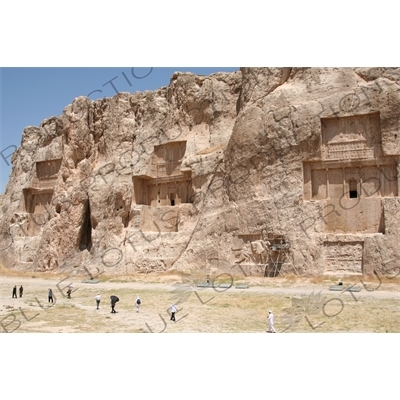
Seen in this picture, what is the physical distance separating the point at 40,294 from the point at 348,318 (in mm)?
16233

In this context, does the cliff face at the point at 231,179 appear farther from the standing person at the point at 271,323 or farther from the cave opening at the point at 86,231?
the standing person at the point at 271,323

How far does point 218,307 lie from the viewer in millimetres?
19828

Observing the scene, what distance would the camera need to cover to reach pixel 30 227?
45.5 metres

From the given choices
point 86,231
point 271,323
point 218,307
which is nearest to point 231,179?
point 218,307

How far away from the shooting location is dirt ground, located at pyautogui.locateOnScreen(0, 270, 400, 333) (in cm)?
1614

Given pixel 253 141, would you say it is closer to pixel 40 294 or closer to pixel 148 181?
pixel 148 181

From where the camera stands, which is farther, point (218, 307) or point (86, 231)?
point (86, 231)

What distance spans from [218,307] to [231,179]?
13.0 meters

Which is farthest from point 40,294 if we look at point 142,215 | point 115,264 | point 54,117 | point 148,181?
point 54,117

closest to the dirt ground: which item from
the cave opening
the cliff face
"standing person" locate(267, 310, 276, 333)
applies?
"standing person" locate(267, 310, 276, 333)

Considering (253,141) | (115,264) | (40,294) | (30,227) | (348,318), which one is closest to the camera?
(348,318)

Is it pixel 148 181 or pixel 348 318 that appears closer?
pixel 348 318

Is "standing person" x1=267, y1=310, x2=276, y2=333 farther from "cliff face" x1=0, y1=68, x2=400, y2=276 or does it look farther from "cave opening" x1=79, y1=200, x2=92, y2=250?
"cave opening" x1=79, y1=200, x2=92, y2=250

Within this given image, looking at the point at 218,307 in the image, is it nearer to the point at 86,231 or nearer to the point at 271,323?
the point at 271,323
